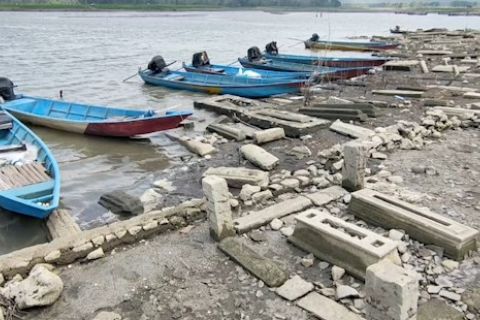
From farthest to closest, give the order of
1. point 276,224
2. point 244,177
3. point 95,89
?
1. point 95,89
2. point 244,177
3. point 276,224

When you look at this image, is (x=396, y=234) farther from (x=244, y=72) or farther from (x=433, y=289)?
(x=244, y=72)

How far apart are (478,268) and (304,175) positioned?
3344mm

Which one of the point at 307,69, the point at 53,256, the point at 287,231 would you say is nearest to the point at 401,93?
Answer: the point at 307,69

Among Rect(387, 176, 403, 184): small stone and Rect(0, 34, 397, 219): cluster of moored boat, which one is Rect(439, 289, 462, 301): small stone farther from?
Rect(0, 34, 397, 219): cluster of moored boat

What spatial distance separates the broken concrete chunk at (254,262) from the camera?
4797 millimetres

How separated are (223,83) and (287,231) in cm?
1279

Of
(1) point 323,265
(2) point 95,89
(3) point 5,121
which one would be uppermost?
(3) point 5,121

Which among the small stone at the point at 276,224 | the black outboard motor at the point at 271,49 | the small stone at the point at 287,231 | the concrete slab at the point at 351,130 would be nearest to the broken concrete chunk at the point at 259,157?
the concrete slab at the point at 351,130

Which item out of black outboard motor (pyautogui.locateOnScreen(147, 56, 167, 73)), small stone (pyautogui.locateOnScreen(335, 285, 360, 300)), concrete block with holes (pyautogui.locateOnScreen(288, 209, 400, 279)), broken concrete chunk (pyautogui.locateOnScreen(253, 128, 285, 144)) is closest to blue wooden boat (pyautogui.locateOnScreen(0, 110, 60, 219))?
concrete block with holes (pyautogui.locateOnScreen(288, 209, 400, 279))

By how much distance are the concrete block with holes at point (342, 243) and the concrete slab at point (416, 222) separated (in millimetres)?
669

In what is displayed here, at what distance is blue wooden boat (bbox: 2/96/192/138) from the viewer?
37.7ft

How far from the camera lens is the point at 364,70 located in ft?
63.5

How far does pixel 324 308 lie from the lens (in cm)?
433

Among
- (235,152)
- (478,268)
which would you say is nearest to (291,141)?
(235,152)
